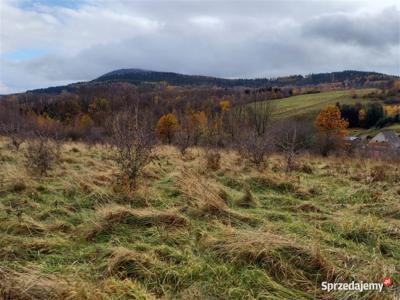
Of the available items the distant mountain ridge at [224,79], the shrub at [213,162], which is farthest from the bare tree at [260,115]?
the distant mountain ridge at [224,79]

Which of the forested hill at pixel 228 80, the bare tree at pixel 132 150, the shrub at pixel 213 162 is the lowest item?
the shrub at pixel 213 162

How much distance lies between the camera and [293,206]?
210 inches

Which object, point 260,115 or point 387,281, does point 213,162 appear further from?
point 260,115

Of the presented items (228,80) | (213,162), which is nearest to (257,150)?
(213,162)

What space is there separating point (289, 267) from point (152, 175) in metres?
4.91

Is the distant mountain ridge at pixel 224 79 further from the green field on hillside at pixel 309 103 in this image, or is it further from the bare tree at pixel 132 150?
the bare tree at pixel 132 150

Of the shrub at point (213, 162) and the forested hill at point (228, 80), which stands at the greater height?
the forested hill at point (228, 80)

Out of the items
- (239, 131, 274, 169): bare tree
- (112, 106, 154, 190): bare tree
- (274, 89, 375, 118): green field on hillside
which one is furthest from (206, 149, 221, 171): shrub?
(274, 89, 375, 118): green field on hillside

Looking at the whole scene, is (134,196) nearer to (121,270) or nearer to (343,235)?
(121,270)

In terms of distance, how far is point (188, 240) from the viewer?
12.6ft

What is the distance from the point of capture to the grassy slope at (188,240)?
289 cm

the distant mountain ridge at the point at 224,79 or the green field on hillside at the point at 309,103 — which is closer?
the green field on hillside at the point at 309,103

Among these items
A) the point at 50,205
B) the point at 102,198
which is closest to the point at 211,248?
the point at 102,198

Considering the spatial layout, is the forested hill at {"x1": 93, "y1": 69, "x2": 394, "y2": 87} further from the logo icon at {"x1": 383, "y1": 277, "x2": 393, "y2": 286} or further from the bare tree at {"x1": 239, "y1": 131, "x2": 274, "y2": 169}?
the logo icon at {"x1": 383, "y1": 277, "x2": 393, "y2": 286}
